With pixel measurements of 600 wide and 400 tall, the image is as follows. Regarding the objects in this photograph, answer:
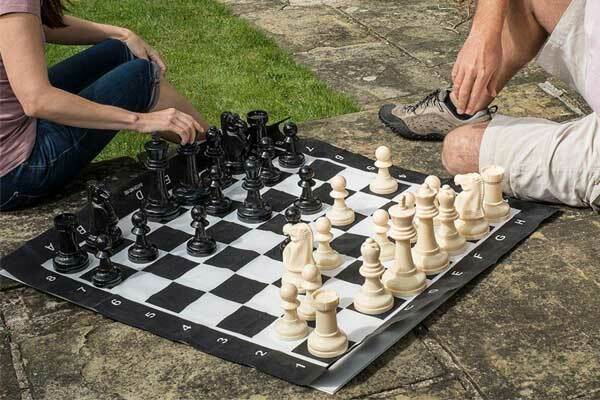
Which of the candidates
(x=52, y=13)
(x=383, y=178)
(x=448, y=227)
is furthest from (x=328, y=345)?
(x=52, y=13)

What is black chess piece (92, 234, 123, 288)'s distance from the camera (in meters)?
2.71

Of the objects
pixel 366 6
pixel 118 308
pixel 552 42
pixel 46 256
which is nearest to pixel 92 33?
pixel 46 256

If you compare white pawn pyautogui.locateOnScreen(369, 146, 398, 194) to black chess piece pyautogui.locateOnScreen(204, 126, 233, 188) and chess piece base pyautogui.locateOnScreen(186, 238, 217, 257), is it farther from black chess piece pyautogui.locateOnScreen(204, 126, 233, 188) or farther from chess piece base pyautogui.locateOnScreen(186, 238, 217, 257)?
chess piece base pyautogui.locateOnScreen(186, 238, 217, 257)

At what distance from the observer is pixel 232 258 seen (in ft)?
9.30

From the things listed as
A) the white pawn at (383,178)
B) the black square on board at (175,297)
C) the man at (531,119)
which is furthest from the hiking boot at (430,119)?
the black square on board at (175,297)

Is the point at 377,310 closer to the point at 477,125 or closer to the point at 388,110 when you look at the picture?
the point at 477,125

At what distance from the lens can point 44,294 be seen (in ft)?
9.00

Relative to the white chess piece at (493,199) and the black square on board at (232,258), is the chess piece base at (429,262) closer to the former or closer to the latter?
the white chess piece at (493,199)

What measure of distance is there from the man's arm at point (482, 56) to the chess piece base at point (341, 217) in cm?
45

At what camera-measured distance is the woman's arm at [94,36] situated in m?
3.51

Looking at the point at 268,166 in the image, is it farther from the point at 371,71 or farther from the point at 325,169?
the point at 371,71

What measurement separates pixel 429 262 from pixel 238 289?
1.66 ft

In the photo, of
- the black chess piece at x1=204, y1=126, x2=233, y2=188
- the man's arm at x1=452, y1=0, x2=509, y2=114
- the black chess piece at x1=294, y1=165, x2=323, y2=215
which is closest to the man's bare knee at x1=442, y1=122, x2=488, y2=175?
the man's arm at x1=452, y1=0, x2=509, y2=114

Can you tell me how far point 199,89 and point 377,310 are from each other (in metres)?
2.05
